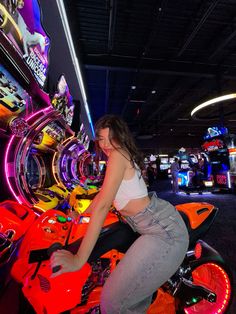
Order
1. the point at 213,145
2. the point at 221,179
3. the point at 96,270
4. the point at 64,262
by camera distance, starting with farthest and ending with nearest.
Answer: the point at 213,145 → the point at 221,179 → the point at 96,270 → the point at 64,262

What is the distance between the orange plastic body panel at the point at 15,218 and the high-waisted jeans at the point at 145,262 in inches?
24.1

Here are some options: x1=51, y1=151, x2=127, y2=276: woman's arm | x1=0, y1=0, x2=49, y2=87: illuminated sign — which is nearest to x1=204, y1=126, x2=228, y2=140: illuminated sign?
x1=0, y1=0, x2=49, y2=87: illuminated sign

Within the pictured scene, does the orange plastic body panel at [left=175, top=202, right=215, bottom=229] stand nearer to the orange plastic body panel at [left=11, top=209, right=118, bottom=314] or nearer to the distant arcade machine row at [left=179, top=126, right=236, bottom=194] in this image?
the orange plastic body panel at [left=11, top=209, right=118, bottom=314]

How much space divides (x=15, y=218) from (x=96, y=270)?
75 centimetres

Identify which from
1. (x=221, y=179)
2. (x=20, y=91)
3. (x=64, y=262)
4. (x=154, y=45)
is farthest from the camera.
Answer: (x=221, y=179)

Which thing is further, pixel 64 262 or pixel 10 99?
pixel 10 99

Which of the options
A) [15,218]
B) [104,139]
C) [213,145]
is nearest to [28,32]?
[104,139]

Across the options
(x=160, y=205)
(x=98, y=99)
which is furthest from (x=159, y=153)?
(x=160, y=205)

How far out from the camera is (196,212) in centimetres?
189

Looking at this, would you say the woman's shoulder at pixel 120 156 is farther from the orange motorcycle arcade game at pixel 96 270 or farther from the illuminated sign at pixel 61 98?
the illuminated sign at pixel 61 98

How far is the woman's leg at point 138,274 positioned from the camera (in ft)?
4.11

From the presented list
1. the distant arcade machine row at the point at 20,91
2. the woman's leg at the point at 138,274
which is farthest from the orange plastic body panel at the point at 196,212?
the distant arcade machine row at the point at 20,91

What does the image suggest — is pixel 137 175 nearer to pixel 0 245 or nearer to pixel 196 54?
pixel 0 245

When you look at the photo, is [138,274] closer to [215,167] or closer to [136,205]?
[136,205]
